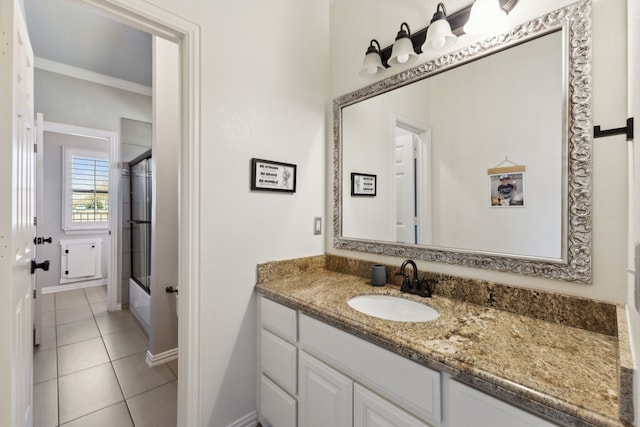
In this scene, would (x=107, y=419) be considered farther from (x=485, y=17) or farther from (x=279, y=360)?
(x=485, y=17)

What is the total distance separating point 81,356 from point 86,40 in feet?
9.62

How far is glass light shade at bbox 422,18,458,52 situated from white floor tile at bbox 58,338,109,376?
10.3 feet

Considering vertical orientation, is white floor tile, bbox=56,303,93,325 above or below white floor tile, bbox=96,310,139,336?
above

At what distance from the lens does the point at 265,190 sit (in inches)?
64.9

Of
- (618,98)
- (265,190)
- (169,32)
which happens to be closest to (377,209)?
→ (265,190)

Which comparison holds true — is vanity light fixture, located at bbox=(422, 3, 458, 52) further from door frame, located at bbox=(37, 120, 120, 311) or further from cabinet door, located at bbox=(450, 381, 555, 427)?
door frame, located at bbox=(37, 120, 120, 311)

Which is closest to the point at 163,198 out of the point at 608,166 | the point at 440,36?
the point at 440,36

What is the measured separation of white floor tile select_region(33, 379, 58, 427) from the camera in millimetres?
1630

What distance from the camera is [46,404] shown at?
69.4 inches

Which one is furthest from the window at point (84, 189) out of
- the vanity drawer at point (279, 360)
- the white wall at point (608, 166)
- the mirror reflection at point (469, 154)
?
the white wall at point (608, 166)

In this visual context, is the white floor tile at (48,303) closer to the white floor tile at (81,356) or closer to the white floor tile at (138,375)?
the white floor tile at (81,356)

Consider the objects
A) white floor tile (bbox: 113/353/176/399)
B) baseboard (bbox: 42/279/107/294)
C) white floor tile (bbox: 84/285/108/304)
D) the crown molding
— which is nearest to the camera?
white floor tile (bbox: 113/353/176/399)

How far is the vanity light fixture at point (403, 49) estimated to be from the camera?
1.47m

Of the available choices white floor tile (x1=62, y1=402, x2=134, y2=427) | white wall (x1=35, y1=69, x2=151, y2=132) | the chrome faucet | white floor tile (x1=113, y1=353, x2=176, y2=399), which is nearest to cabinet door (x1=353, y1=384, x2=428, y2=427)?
the chrome faucet
